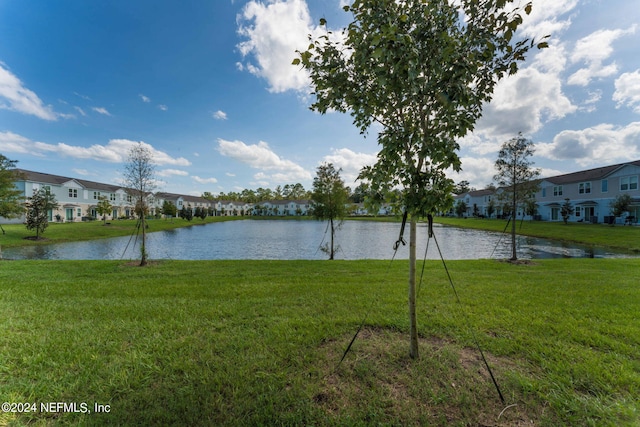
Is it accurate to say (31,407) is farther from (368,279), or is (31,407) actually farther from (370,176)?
(368,279)

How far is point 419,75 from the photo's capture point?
2.89 metres

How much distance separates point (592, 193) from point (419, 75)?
46480 mm

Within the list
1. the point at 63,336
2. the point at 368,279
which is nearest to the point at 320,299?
the point at 368,279

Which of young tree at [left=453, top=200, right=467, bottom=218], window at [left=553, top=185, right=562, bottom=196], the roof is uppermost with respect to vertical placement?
the roof

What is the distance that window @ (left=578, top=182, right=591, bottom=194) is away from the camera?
33950mm

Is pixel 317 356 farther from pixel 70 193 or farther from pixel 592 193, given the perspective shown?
pixel 70 193

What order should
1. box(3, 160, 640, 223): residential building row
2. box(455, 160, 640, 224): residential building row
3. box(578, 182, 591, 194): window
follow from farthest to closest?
box(578, 182, 591, 194): window
box(3, 160, 640, 223): residential building row
box(455, 160, 640, 224): residential building row

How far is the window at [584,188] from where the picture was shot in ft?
111

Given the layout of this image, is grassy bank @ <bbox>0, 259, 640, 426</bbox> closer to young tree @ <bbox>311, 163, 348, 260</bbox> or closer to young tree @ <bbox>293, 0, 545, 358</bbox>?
young tree @ <bbox>293, 0, 545, 358</bbox>

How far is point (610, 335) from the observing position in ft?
12.5

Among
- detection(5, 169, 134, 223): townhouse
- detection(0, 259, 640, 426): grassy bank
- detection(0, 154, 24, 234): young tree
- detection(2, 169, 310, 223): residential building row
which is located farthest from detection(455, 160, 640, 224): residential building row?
detection(5, 169, 134, 223): townhouse

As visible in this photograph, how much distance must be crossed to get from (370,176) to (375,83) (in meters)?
1.18

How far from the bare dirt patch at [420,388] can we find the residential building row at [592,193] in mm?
24565

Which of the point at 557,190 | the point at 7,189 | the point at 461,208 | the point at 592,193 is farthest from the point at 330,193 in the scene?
the point at 461,208
